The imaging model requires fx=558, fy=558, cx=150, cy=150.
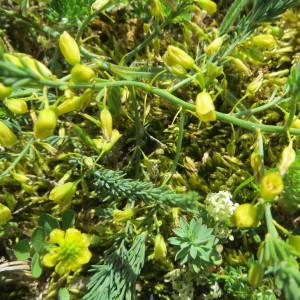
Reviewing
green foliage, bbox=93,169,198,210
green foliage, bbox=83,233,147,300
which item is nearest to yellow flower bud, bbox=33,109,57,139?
green foliage, bbox=93,169,198,210

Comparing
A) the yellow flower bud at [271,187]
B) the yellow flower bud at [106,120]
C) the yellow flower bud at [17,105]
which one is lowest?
the yellow flower bud at [271,187]

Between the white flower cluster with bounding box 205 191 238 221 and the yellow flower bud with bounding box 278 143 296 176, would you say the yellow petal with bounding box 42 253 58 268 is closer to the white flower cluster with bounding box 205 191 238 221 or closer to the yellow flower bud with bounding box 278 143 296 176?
the white flower cluster with bounding box 205 191 238 221

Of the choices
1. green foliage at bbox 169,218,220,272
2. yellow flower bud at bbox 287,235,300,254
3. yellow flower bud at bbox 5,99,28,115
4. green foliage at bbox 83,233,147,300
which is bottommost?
green foliage at bbox 83,233,147,300

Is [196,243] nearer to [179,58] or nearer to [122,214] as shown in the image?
[122,214]

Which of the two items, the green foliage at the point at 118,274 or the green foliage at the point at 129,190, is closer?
the green foliage at the point at 129,190

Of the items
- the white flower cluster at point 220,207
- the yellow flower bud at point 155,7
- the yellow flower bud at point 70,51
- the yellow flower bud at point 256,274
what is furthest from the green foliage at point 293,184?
the yellow flower bud at point 70,51

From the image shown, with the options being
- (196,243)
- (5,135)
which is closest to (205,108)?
(196,243)

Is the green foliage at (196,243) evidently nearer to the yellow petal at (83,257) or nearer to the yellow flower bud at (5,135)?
the yellow petal at (83,257)
